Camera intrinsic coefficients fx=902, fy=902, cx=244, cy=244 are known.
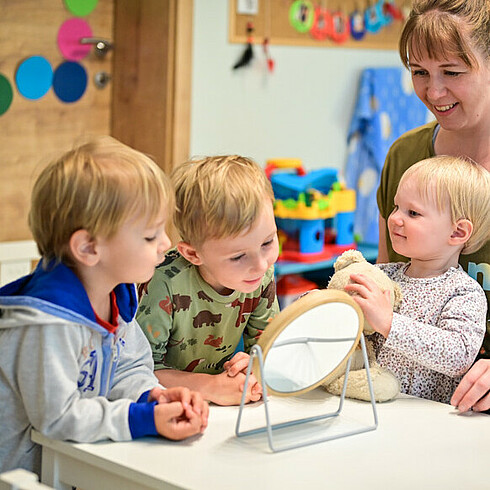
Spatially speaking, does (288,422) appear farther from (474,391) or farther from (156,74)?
(156,74)

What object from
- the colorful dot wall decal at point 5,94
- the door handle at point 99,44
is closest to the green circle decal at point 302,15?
the door handle at point 99,44

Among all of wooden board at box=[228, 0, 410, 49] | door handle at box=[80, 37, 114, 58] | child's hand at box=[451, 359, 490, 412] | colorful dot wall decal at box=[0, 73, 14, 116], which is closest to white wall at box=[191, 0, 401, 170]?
wooden board at box=[228, 0, 410, 49]

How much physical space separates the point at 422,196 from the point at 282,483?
0.63 m

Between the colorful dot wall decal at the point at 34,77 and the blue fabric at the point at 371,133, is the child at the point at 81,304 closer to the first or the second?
the colorful dot wall decal at the point at 34,77

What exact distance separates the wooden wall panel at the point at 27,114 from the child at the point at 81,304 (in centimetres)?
183

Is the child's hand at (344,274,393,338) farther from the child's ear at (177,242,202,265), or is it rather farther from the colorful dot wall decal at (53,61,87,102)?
the colorful dot wall decal at (53,61,87,102)

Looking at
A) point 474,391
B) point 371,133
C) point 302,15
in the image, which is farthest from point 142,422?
point 371,133

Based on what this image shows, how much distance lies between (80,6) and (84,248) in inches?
84.0

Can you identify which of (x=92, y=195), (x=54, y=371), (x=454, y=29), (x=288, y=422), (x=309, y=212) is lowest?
(x=309, y=212)

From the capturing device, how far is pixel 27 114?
3.10 meters

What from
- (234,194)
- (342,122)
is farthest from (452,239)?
(342,122)

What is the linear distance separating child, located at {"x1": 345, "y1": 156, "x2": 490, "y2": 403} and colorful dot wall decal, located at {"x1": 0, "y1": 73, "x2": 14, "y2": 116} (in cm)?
181

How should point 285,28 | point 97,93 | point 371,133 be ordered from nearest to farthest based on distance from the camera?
1. point 97,93
2. point 285,28
3. point 371,133

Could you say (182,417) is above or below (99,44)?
below
